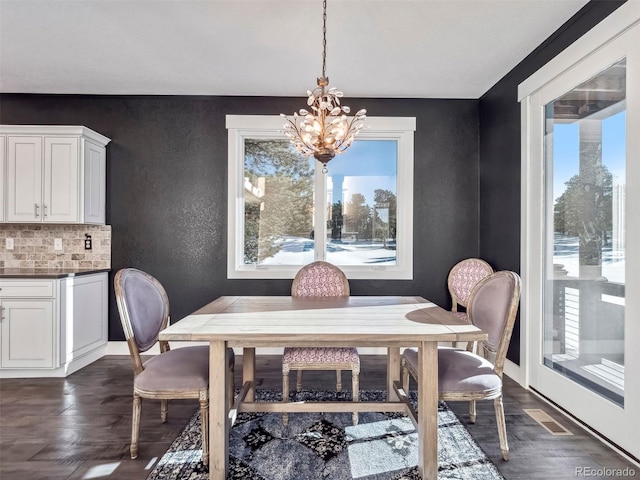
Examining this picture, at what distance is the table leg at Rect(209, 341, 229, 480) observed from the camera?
5.61ft

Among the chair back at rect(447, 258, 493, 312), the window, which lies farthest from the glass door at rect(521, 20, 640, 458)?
the window

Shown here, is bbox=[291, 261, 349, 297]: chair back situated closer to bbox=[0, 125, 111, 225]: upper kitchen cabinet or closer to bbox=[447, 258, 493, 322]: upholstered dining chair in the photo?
bbox=[447, 258, 493, 322]: upholstered dining chair

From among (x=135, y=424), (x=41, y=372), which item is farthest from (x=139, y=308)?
(x=41, y=372)

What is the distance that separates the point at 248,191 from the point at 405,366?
2.46 m

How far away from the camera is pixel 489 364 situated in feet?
6.65

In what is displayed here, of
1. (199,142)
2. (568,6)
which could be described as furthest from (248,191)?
(568,6)

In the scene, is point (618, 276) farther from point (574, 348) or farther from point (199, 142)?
point (199, 142)

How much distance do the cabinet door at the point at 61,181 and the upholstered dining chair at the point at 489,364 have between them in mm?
3264

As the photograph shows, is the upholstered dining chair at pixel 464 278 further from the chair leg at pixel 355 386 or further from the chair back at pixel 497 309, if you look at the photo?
the chair leg at pixel 355 386

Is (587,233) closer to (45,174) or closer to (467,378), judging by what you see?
(467,378)

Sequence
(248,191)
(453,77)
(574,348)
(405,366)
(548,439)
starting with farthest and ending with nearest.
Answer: (248,191), (453,77), (574,348), (405,366), (548,439)

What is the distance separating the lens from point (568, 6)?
7.61ft

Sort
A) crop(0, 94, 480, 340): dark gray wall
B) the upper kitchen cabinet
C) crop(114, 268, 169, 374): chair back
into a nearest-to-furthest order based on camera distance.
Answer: crop(114, 268, 169, 374): chair back → the upper kitchen cabinet → crop(0, 94, 480, 340): dark gray wall

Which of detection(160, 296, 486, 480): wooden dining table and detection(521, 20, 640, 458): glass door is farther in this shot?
detection(521, 20, 640, 458): glass door
